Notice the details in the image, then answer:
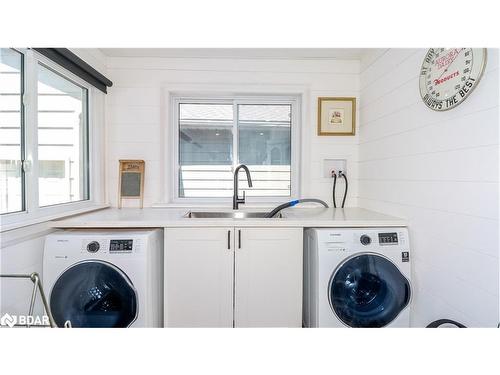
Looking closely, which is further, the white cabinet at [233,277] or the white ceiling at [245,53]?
the white ceiling at [245,53]

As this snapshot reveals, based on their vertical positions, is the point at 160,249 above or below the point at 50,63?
below

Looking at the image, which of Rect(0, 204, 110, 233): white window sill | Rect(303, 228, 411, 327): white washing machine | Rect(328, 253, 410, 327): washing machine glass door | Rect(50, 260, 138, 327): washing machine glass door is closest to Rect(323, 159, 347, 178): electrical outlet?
Rect(303, 228, 411, 327): white washing machine

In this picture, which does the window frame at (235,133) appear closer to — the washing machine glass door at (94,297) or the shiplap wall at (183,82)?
the shiplap wall at (183,82)

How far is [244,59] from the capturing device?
2.31 m

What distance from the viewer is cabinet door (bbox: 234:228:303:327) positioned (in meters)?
1.64

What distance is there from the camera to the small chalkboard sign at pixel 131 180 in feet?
7.41

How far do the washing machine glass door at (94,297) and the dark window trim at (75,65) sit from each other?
1280 millimetres

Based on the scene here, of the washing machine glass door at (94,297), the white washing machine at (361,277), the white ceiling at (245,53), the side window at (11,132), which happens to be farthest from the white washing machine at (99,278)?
the white ceiling at (245,53)

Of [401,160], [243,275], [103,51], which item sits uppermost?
[103,51]

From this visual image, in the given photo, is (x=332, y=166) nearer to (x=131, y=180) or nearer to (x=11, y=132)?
(x=131, y=180)

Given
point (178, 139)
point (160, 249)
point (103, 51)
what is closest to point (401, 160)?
point (160, 249)

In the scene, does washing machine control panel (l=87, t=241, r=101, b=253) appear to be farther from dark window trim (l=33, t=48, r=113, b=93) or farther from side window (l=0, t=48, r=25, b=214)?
dark window trim (l=33, t=48, r=113, b=93)
